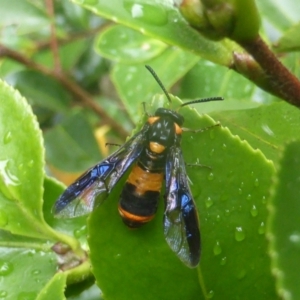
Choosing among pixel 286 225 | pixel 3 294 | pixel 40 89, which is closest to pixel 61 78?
pixel 40 89

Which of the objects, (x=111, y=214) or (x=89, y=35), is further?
(x=89, y=35)

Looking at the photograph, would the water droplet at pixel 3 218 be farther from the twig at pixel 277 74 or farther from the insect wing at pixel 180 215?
the twig at pixel 277 74

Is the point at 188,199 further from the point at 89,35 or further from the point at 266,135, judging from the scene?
the point at 89,35

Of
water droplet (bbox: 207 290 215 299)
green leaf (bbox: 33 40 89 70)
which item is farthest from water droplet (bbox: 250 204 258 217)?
green leaf (bbox: 33 40 89 70)

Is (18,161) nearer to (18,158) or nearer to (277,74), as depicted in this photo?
(18,158)

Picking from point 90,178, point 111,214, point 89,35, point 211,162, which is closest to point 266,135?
point 211,162
